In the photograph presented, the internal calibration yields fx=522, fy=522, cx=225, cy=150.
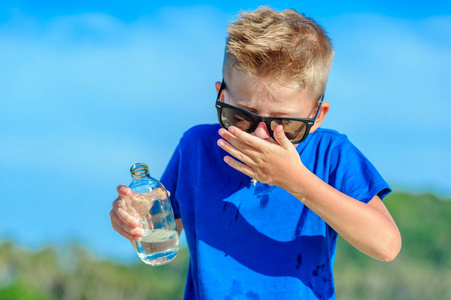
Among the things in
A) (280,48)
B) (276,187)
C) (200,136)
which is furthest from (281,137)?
(200,136)

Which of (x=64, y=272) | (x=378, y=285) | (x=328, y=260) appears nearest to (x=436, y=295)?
(x=378, y=285)

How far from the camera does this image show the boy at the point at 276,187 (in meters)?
2.94

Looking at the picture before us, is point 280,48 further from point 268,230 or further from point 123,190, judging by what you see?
point 123,190

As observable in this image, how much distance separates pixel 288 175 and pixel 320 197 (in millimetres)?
213

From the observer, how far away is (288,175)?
2.92 meters

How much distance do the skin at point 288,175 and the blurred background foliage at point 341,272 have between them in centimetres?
2763

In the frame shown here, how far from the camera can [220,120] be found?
10.7 feet

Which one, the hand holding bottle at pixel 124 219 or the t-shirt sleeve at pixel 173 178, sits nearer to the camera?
the hand holding bottle at pixel 124 219

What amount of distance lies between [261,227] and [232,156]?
48 centimetres

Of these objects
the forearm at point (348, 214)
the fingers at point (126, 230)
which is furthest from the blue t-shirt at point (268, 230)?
the fingers at point (126, 230)

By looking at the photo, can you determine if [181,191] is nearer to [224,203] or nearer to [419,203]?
[224,203]

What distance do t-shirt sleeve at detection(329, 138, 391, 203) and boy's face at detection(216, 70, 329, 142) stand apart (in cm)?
34

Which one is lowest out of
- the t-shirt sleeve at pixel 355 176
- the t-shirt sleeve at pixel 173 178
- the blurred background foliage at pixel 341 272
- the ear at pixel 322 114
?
the blurred background foliage at pixel 341 272

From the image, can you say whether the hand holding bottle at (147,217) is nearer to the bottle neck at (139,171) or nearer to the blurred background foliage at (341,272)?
the bottle neck at (139,171)
